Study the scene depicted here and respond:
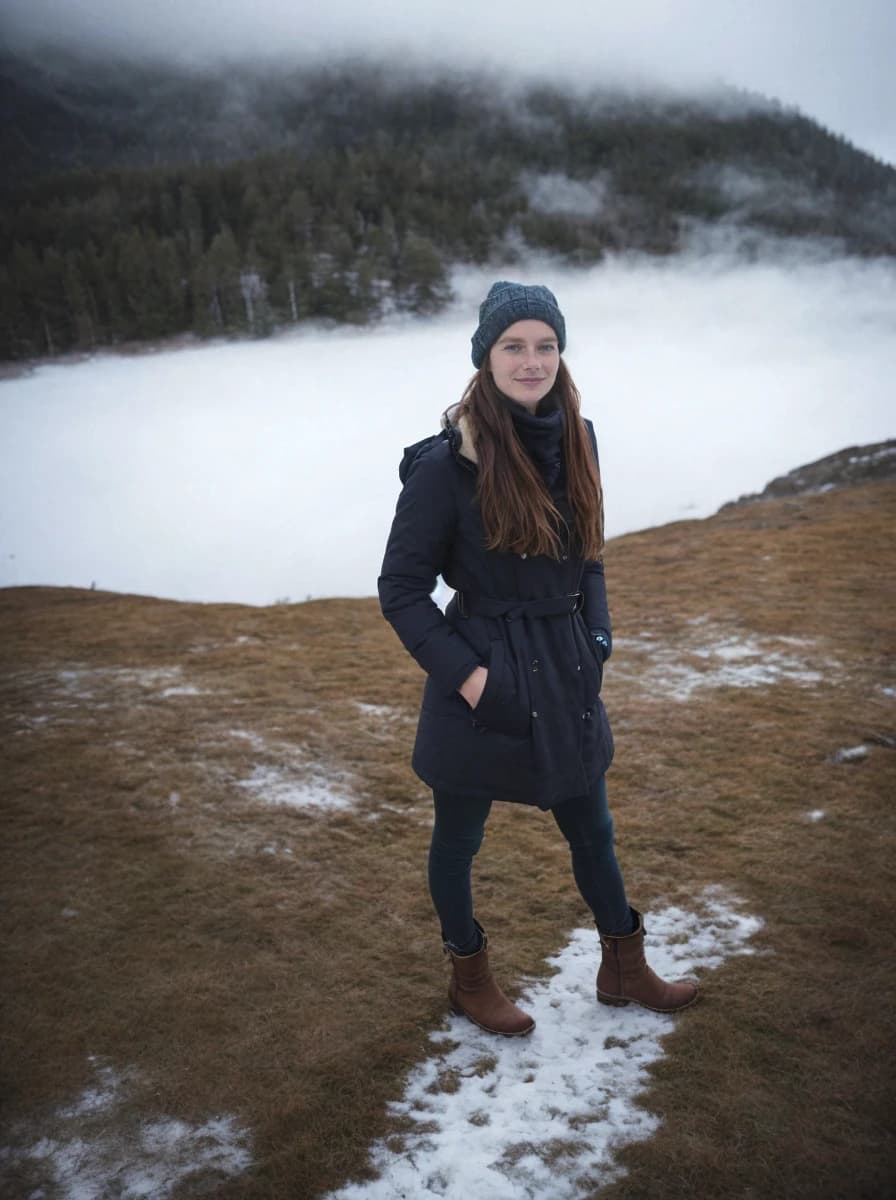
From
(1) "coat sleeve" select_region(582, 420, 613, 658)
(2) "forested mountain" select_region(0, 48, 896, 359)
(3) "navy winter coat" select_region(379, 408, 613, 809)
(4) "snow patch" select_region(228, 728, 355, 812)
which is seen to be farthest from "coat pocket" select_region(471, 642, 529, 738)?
(2) "forested mountain" select_region(0, 48, 896, 359)

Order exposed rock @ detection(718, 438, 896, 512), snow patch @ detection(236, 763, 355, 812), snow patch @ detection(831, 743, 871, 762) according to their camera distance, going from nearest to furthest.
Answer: snow patch @ detection(236, 763, 355, 812)
snow patch @ detection(831, 743, 871, 762)
exposed rock @ detection(718, 438, 896, 512)

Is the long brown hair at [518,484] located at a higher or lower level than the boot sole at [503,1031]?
higher

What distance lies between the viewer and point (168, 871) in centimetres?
330

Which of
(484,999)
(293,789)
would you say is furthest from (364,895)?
(293,789)

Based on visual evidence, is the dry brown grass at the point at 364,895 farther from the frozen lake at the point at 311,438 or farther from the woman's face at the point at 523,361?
the frozen lake at the point at 311,438

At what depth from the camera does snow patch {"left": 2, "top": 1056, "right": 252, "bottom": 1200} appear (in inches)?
72.7

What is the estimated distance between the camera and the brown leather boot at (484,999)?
2291mm

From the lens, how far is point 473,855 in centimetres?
223

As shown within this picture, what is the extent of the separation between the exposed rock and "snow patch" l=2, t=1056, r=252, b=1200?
14578 millimetres

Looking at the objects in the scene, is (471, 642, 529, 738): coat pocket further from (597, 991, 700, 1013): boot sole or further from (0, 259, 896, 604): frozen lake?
(0, 259, 896, 604): frozen lake

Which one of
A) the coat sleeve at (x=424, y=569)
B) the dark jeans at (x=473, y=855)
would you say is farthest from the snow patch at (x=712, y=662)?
the coat sleeve at (x=424, y=569)

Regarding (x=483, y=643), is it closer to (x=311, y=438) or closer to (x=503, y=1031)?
(x=503, y=1031)

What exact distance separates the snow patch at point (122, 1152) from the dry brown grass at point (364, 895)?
0.15ft

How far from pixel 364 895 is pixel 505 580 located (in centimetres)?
182
